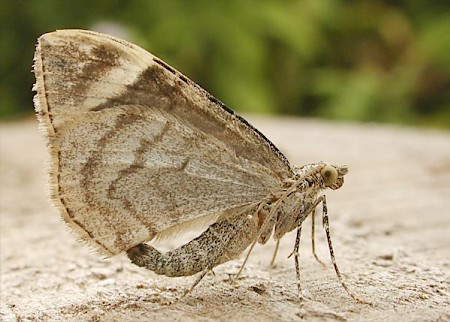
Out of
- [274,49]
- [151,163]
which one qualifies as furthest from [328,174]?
[274,49]

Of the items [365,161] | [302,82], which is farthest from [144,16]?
[365,161]

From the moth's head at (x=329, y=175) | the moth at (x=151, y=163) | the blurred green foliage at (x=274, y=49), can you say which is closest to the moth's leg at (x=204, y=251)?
the moth at (x=151, y=163)

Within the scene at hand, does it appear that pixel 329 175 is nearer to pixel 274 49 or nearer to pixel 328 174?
pixel 328 174

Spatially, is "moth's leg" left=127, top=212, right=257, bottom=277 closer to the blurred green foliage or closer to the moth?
the moth

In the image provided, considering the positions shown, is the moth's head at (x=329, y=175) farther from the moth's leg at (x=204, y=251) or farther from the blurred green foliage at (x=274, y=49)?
the blurred green foliage at (x=274, y=49)

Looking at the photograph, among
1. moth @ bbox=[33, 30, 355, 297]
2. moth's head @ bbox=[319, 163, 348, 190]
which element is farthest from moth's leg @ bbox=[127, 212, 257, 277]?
moth's head @ bbox=[319, 163, 348, 190]

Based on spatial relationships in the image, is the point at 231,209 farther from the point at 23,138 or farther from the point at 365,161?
the point at 23,138
